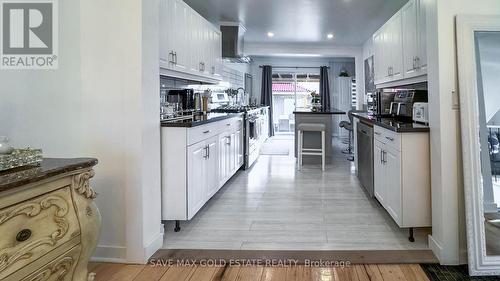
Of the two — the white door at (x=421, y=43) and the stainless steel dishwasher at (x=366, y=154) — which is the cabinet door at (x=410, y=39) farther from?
the stainless steel dishwasher at (x=366, y=154)

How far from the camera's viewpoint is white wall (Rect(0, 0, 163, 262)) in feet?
7.22

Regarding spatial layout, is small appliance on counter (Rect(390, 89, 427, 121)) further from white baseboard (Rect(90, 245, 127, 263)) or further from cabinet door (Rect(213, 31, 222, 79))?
white baseboard (Rect(90, 245, 127, 263))

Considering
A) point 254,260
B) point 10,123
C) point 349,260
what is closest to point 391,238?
point 349,260

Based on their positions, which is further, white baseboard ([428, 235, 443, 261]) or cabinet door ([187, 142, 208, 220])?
cabinet door ([187, 142, 208, 220])

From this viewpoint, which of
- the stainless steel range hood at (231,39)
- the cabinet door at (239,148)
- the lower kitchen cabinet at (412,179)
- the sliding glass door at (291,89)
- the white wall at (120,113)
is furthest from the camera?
the sliding glass door at (291,89)

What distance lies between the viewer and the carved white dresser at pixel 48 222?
1.16 metres

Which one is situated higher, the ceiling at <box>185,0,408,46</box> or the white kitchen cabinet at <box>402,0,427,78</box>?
the ceiling at <box>185,0,408,46</box>

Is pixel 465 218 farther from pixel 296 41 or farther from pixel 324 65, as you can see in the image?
pixel 324 65

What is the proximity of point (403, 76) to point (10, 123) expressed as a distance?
3473 millimetres

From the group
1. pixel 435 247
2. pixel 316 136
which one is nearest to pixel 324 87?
pixel 316 136

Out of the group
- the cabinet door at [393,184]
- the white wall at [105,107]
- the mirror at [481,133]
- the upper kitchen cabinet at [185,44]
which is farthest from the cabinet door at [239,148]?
the mirror at [481,133]

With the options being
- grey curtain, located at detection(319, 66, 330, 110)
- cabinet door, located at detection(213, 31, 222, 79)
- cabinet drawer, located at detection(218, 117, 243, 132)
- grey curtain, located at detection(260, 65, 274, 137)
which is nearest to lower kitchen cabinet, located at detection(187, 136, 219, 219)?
cabinet drawer, located at detection(218, 117, 243, 132)

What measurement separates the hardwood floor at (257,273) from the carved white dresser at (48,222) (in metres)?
0.53

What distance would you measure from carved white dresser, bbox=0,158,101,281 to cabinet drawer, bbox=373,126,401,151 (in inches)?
82.7
